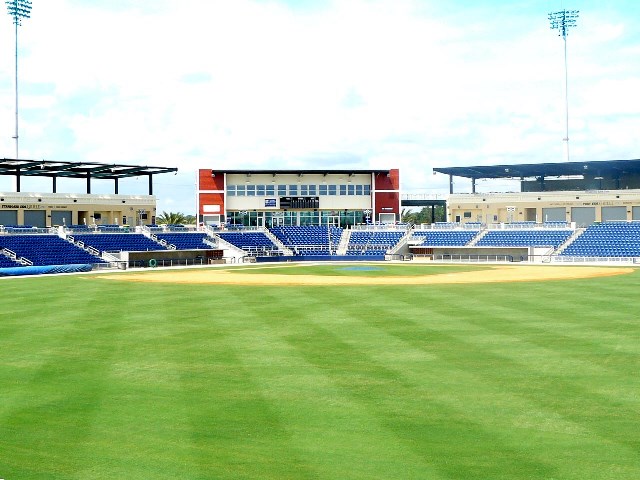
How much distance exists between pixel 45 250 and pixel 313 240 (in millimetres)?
39287

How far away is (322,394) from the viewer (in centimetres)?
1695

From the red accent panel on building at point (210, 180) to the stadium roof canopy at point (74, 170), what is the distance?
1311 cm

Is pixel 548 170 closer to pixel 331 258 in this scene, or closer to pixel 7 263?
pixel 331 258

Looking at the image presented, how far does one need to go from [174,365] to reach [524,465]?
11.5 metres

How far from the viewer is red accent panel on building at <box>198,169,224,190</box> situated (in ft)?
365

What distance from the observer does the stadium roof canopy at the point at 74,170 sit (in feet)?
270

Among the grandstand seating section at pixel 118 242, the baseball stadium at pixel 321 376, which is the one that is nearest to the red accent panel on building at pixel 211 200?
the grandstand seating section at pixel 118 242

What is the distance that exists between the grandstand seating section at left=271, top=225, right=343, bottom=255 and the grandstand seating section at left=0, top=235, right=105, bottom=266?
101ft

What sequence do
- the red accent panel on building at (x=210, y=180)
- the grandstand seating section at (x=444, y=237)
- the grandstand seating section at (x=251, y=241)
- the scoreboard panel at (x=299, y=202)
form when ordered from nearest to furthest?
the grandstand seating section at (x=444, y=237) < the grandstand seating section at (x=251, y=241) < the scoreboard panel at (x=299, y=202) < the red accent panel on building at (x=210, y=180)

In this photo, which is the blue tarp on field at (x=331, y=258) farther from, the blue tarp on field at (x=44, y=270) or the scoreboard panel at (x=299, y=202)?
the blue tarp on field at (x=44, y=270)

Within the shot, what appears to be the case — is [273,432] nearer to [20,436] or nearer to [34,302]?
[20,436]

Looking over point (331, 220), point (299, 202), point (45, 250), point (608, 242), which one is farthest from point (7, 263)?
point (608, 242)

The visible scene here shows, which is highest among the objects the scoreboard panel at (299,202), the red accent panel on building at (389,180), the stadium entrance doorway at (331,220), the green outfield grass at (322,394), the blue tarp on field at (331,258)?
the red accent panel on building at (389,180)

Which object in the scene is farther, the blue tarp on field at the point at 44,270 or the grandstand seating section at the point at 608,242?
the grandstand seating section at the point at 608,242
